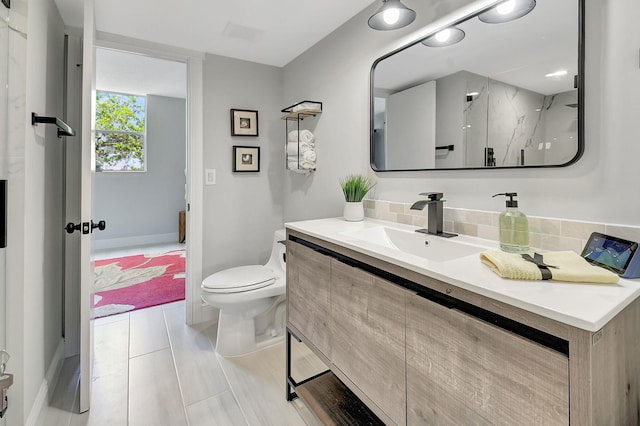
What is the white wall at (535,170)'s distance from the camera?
2.99 feet

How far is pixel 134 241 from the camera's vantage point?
4.89 metres

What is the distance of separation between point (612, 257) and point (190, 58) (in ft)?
8.90

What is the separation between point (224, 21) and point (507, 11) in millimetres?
1619

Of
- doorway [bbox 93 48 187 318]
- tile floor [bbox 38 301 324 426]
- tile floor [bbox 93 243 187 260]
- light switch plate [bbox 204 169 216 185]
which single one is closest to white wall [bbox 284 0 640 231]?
light switch plate [bbox 204 169 216 185]

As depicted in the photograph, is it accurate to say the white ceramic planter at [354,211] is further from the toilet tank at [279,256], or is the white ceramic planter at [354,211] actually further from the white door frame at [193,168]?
the white door frame at [193,168]

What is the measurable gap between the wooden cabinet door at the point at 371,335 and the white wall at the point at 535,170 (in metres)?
0.61

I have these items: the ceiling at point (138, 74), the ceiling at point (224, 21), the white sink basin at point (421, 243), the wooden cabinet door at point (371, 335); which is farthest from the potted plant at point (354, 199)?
the ceiling at point (138, 74)

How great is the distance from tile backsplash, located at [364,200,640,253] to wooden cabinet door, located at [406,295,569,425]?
1.83 ft

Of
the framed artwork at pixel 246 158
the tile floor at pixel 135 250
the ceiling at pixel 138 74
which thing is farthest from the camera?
the tile floor at pixel 135 250

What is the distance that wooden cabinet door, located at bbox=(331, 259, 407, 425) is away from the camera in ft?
3.16

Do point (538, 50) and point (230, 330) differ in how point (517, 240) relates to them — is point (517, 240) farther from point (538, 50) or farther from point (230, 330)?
point (230, 330)

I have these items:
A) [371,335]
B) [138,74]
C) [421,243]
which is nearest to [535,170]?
[421,243]

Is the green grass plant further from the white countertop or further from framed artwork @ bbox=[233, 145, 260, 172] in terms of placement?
framed artwork @ bbox=[233, 145, 260, 172]

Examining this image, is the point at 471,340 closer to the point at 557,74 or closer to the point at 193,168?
the point at 557,74
